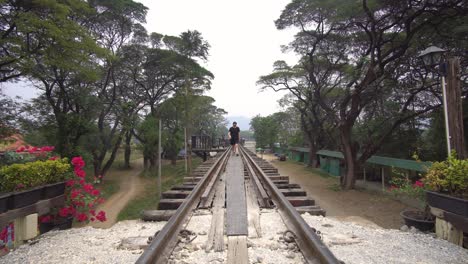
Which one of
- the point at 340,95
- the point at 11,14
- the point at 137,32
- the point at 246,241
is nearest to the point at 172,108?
the point at 137,32

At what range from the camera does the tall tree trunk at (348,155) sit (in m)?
12.7

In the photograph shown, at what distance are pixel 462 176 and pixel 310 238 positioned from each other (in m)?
2.17

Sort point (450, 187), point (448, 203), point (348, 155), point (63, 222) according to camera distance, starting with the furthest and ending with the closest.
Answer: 1. point (348, 155)
2. point (63, 222)
3. point (450, 187)
4. point (448, 203)

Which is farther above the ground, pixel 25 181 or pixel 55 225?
pixel 25 181

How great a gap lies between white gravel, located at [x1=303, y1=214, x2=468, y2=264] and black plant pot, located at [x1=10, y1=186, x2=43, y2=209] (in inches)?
136

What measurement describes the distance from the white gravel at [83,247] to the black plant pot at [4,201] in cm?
46

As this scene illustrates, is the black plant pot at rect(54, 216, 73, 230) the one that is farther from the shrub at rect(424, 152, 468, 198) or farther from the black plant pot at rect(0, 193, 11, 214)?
the shrub at rect(424, 152, 468, 198)

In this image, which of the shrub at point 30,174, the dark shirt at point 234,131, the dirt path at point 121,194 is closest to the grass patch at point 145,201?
the dirt path at point 121,194

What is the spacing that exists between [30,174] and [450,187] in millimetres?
5266

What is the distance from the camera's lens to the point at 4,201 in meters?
2.94

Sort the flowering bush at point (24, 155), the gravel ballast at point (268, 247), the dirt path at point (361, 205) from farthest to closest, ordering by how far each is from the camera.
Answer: the dirt path at point (361, 205)
the flowering bush at point (24, 155)
the gravel ballast at point (268, 247)

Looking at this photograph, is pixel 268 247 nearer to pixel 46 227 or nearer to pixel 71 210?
pixel 71 210

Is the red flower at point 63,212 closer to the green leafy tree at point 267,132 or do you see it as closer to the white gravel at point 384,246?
the white gravel at point 384,246

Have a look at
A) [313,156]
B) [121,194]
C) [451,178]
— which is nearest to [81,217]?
[451,178]
